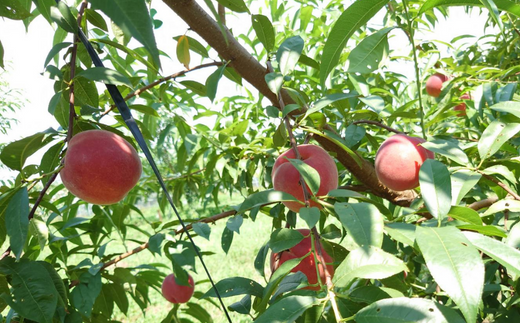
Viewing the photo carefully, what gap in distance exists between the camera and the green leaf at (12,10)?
539 millimetres

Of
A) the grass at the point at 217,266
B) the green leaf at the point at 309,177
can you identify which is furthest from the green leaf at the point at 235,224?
the grass at the point at 217,266

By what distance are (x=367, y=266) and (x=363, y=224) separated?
5cm

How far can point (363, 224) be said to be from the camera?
437 millimetres

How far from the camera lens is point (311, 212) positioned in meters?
0.49

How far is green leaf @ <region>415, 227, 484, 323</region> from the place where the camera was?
323mm

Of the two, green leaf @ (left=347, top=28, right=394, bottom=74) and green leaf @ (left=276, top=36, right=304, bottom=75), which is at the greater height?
green leaf @ (left=276, top=36, right=304, bottom=75)

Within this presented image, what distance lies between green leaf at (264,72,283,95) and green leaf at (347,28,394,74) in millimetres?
129

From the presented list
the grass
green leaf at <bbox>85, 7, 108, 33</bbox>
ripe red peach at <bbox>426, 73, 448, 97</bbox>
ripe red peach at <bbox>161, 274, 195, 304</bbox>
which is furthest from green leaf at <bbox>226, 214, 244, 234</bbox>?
the grass

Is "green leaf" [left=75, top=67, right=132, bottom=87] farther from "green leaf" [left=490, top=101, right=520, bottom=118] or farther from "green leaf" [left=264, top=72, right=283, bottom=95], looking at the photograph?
"green leaf" [left=490, top=101, right=520, bottom=118]

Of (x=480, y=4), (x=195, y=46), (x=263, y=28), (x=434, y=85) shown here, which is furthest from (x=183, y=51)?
(x=434, y=85)

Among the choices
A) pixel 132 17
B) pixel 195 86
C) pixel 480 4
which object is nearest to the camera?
pixel 132 17

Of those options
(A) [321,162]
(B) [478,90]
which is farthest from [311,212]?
(B) [478,90]

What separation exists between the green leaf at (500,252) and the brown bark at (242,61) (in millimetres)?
353

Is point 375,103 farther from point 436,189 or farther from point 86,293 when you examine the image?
point 86,293
